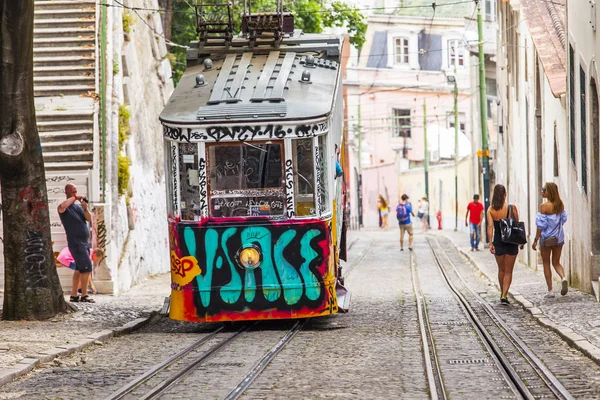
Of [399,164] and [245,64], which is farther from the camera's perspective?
[399,164]

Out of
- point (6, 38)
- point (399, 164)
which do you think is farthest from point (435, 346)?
point (399, 164)

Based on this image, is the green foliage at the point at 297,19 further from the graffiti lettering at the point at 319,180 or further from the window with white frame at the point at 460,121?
the window with white frame at the point at 460,121

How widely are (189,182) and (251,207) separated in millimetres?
796

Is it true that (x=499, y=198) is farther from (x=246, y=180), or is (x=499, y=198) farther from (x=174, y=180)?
(x=174, y=180)

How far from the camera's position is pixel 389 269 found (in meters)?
28.1

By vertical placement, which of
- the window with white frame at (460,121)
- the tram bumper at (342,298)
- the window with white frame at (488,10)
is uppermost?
the window with white frame at (488,10)

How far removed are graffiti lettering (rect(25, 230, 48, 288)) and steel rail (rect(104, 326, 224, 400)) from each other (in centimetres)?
243

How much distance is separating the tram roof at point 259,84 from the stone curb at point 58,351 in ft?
8.49

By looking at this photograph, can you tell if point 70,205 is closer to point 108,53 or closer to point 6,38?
point 6,38

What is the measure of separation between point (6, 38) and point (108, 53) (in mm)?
7466

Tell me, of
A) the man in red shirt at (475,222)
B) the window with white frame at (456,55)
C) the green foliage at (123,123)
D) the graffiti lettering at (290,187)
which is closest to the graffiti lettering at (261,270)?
the graffiti lettering at (290,187)

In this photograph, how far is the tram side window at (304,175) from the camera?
13.7 m

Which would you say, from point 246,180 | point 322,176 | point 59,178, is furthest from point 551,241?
point 59,178

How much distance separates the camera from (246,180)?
44.9 ft
